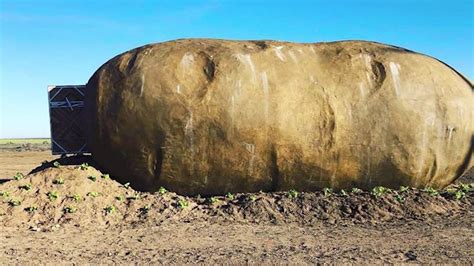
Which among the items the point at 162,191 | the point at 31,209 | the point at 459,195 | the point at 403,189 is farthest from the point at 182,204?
the point at 459,195

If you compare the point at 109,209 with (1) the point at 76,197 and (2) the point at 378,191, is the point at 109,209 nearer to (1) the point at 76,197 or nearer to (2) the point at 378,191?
(1) the point at 76,197

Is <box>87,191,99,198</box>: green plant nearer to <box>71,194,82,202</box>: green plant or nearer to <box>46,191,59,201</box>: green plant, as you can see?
<box>71,194,82,202</box>: green plant

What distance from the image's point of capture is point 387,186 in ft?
32.0

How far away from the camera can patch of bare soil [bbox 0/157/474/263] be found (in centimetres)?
666

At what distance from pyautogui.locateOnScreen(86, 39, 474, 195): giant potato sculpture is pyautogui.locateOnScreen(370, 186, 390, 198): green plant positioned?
0.19 metres

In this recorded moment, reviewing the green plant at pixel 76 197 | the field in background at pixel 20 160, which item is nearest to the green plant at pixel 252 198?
the green plant at pixel 76 197

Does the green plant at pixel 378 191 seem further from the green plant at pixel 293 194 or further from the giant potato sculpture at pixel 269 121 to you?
the green plant at pixel 293 194

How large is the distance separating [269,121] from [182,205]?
2.24 metres

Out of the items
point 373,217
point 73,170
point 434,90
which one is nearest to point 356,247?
point 373,217

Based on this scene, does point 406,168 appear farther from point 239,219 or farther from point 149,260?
point 149,260

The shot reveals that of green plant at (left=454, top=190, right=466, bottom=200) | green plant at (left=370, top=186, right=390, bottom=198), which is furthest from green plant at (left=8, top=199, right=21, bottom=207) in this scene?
green plant at (left=454, top=190, right=466, bottom=200)

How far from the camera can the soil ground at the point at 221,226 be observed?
6621 mm

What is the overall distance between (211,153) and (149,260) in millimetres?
3199

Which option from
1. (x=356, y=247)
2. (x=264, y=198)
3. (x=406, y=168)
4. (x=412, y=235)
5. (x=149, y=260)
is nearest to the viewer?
(x=149, y=260)
